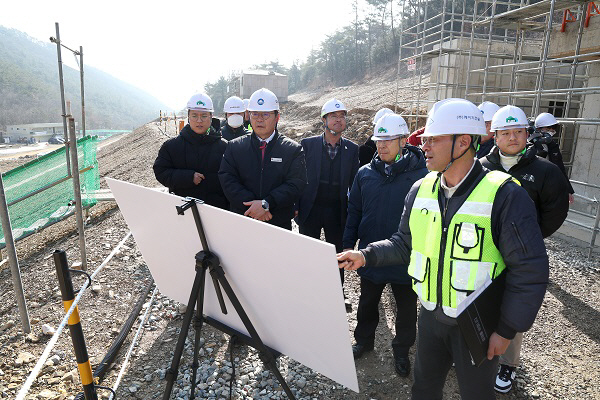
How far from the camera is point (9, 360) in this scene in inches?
130

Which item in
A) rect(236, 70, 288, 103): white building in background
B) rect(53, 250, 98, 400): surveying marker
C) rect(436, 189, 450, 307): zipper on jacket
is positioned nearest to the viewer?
rect(53, 250, 98, 400): surveying marker

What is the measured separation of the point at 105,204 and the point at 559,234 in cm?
912

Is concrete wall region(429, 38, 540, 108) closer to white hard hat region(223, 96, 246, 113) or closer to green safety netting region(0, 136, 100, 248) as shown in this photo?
white hard hat region(223, 96, 246, 113)

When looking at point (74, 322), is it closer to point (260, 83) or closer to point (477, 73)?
point (477, 73)

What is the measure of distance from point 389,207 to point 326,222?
1104 mm

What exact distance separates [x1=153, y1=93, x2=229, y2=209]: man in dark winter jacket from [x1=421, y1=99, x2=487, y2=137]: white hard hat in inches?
101

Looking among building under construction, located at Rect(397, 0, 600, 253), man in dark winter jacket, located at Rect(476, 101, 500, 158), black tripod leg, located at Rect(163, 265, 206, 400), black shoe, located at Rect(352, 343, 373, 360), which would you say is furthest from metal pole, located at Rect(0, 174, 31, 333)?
building under construction, located at Rect(397, 0, 600, 253)

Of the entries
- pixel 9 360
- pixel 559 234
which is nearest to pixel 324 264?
pixel 9 360

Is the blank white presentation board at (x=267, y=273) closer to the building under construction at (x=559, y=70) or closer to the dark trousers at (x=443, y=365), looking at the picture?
the dark trousers at (x=443, y=365)

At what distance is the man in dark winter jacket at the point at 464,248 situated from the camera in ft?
5.70

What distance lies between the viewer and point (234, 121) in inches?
251

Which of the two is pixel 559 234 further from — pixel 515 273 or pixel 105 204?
pixel 105 204

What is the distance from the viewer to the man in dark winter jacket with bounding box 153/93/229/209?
3.93m

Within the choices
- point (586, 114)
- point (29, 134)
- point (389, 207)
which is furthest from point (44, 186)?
point (29, 134)
